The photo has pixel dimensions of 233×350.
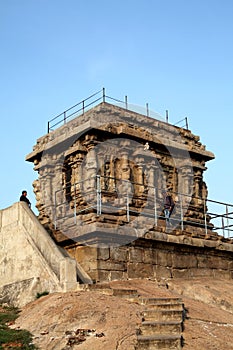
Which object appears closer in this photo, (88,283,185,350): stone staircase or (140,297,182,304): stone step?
(88,283,185,350): stone staircase

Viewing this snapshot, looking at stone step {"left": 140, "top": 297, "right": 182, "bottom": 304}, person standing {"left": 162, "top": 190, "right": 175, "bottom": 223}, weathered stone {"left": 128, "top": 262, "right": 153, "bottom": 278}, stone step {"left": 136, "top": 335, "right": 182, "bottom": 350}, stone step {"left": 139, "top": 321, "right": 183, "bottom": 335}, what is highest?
person standing {"left": 162, "top": 190, "right": 175, "bottom": 223}

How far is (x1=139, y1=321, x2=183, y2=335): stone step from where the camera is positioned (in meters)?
9.96

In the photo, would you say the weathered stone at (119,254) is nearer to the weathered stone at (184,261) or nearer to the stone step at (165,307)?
the weathered stone at (184,261)

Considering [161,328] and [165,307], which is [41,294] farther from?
[161,328]

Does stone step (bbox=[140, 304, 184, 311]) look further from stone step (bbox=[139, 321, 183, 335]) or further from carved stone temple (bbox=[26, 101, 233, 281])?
carved stone temple (bbox=[26, 101, 233, 281])

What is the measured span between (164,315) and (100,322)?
1239 mm

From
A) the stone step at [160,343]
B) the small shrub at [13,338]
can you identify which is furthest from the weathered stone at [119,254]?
the stone step at [160,343]

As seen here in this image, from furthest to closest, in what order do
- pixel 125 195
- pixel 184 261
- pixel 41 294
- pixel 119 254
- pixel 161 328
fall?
1. pixel 125 195
2. pixel 184 261
3. pixel 119 254
4. pixel 41 294
5. pixel 161 328

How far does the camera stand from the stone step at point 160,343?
936 cm

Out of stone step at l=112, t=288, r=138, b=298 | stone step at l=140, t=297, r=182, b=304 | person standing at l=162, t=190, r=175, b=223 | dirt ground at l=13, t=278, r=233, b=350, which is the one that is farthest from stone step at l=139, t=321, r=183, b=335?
person standing at l=162, t=190, r=175, b=223

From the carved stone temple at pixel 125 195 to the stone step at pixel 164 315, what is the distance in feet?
15.5

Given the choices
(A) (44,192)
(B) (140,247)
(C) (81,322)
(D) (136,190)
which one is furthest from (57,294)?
(A) (44,192)

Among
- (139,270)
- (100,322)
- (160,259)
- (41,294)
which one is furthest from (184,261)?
(100,322)

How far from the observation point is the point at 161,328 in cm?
1003
